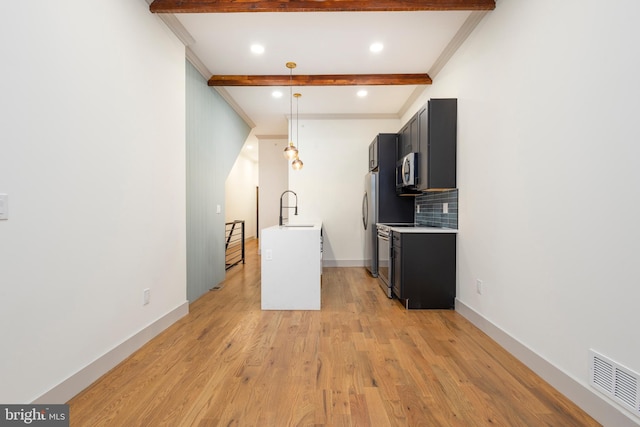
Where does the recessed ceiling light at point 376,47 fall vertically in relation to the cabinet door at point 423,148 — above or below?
above

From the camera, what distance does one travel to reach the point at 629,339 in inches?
54.9

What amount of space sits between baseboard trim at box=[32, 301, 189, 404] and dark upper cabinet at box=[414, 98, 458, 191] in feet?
10.2

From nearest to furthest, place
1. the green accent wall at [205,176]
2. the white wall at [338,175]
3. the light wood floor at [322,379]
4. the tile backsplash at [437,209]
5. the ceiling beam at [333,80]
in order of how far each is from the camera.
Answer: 1. the light wood floor at [322,379]
2. the tile backsplash at [437,209]
3. the green accent wall at [205,176]
4. the ceiling beam at [333,80]
5. the white wall at [338,175]

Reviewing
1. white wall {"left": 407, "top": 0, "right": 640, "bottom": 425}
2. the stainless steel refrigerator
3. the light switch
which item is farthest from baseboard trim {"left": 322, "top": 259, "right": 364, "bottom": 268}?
the light switch

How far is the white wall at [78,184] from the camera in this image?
142 centimetres

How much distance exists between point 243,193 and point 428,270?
7681mm

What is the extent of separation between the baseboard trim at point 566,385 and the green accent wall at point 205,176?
322 centimetres

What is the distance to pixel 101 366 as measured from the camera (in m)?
1.94

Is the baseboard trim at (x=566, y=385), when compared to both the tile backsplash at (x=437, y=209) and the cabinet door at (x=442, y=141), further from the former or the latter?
the cabinet door at (x=442, y=141)

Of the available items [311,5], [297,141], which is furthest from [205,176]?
[311,5]

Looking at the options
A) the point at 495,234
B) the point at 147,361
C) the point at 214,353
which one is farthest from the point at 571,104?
the point at 147,361

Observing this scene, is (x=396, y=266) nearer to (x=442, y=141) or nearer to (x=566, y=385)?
(x=442, y=141)

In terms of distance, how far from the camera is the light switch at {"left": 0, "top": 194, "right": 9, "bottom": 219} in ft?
4.43

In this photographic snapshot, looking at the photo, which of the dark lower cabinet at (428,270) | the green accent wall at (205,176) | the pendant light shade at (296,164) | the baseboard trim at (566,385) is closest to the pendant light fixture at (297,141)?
the pendant light shade at (296,164)
